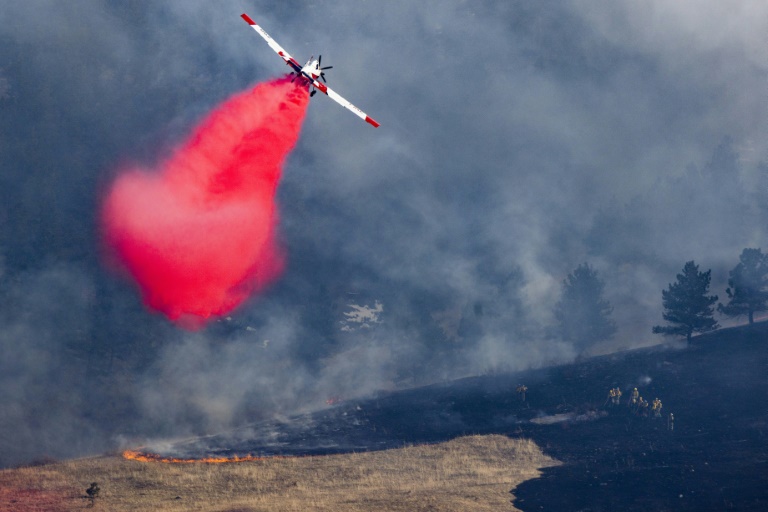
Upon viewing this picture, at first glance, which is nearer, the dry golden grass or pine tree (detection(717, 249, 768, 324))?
the dry golden grass

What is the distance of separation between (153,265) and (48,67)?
6057 centimetres

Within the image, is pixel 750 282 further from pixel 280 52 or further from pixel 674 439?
pixel 280 52

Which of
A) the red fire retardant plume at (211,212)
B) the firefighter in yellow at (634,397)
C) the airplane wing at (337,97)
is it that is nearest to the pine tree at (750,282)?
the firefighter in yellow at (634,397)

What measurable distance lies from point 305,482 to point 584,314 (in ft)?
153

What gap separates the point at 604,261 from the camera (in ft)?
414

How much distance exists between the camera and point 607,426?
215ft

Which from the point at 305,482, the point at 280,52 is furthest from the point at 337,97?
the point at 305,482

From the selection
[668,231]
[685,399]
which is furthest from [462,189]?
[685,399]

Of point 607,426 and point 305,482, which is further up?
point 607,426

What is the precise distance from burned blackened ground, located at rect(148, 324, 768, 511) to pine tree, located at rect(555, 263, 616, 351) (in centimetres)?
588

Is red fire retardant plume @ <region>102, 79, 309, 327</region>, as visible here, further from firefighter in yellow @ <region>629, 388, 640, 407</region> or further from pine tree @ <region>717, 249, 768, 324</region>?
pine tree @ <region>717, 249, 768, 324</region>

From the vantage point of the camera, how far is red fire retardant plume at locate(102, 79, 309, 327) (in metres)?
75.9

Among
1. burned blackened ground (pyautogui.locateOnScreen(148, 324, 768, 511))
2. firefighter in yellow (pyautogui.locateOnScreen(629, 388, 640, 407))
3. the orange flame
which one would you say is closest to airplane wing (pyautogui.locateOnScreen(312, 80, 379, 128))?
burned blackened ground (pyautogui.locateOnScreen(148, 324, 768, 511))

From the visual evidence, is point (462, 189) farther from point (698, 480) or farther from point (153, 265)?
point (698, 480)
